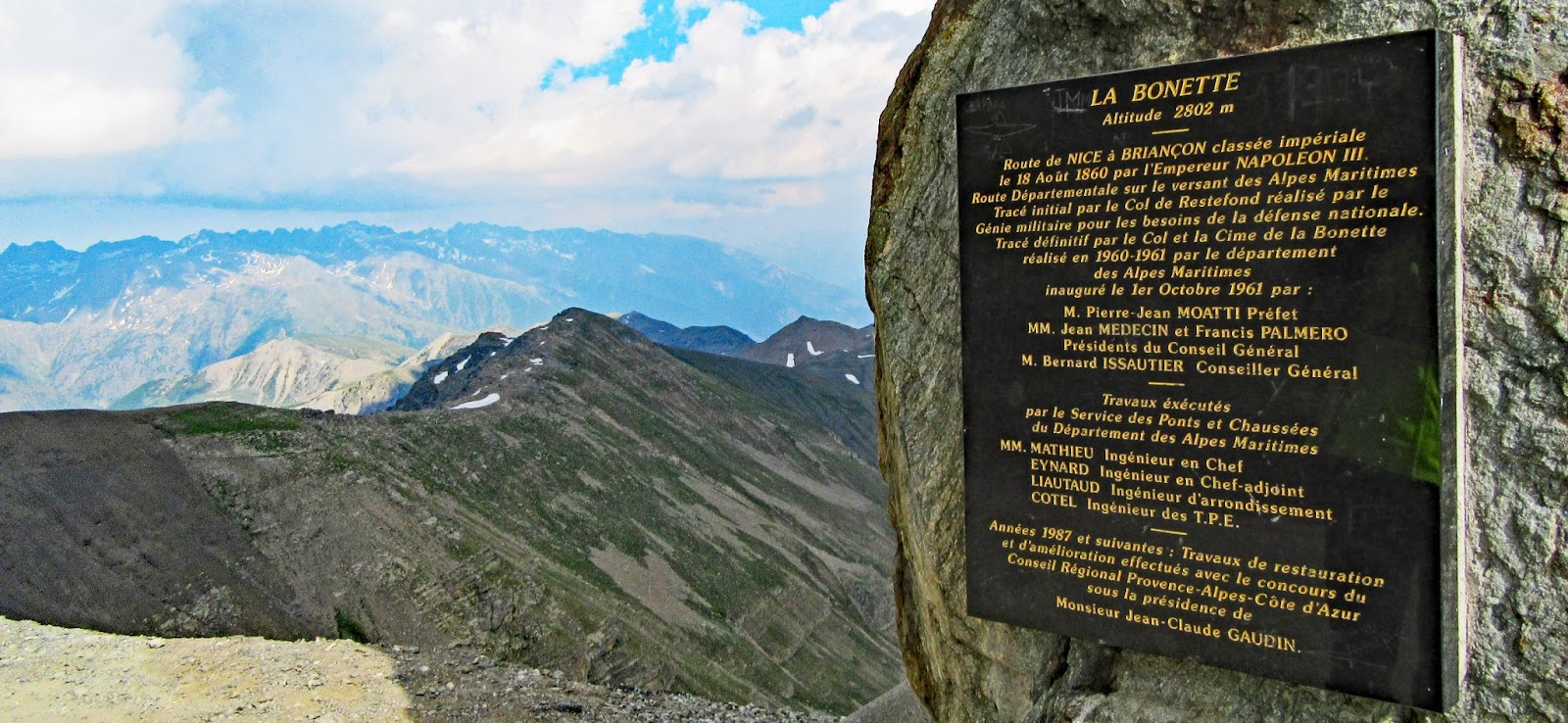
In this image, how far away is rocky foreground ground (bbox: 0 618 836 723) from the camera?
1248cm

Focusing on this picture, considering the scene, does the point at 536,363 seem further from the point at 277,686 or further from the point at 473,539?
the point at 277,686

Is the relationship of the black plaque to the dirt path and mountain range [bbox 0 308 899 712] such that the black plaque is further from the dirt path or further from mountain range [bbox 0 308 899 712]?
mountain range [bbox 0 308 899 712]

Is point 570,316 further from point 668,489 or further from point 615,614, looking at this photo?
point 615,614

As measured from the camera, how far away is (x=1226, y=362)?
17.9ft

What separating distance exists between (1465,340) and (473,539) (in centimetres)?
2696

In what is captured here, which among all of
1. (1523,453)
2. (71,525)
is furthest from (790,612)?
(1523,453)

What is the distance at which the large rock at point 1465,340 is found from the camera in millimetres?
5012

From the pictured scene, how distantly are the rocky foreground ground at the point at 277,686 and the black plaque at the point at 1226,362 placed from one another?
31.9ft

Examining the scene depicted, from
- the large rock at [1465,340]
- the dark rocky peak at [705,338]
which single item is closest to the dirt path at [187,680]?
the large rock at [1465,340]

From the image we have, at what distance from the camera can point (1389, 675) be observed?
507 cm

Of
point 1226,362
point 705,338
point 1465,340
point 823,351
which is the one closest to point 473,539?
point 1226,362

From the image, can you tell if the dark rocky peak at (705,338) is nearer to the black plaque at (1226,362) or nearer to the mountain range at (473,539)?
the mountain range at (473,539)

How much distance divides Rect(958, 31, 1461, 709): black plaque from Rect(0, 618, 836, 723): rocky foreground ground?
9710mm

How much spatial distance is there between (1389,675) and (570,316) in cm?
5316
